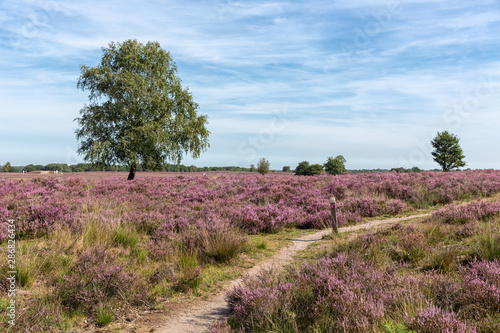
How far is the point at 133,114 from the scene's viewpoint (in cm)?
3036

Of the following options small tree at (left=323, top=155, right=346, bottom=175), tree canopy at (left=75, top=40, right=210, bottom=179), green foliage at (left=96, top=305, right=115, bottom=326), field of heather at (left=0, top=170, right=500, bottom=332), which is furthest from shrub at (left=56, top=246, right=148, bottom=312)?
small tree at (left=323, top=155, right=346, bottom=175)

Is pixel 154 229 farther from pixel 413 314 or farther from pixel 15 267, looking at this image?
pixel 413 314

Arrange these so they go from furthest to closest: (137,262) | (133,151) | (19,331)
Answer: (133,151)
(137,262)
(19,331)

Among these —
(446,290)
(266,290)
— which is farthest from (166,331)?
(446,290)

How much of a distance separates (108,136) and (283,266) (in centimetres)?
2811

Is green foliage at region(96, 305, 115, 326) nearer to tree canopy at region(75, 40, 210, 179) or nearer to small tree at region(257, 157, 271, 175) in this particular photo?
tree canopy at region(75, 40, 210, 179)

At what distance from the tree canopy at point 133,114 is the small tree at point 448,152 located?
4974 centimetres

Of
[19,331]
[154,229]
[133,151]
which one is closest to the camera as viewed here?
[19,331]

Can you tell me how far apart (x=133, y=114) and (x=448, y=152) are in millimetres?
57063

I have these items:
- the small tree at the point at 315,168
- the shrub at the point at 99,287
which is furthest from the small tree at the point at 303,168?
the shrub at the point at 99,287

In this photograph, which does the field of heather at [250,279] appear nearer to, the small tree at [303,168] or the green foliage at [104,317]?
the green foliage at [104,317]

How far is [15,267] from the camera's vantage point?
5.97 meters

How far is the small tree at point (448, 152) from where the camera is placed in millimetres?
58250

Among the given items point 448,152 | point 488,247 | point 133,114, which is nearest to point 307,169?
point 448,152
